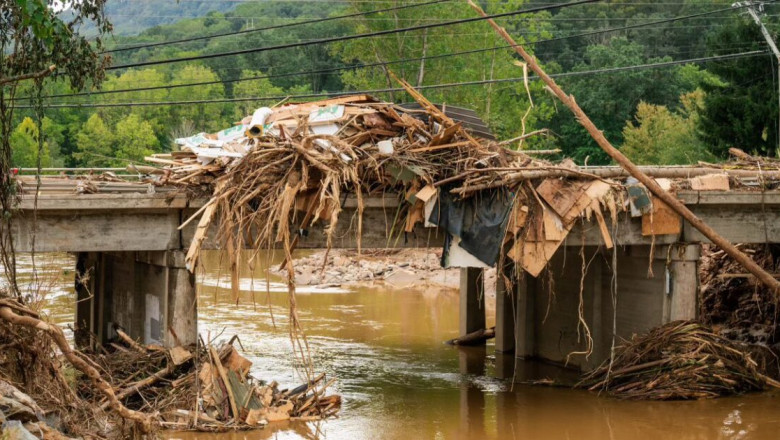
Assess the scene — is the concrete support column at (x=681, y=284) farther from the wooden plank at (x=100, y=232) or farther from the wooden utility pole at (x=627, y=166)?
the wooden plank at (x=100, y=232)

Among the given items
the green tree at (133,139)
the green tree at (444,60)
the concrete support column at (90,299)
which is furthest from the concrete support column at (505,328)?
the green tree at (133,139)

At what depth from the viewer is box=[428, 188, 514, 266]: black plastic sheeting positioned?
16609 mm

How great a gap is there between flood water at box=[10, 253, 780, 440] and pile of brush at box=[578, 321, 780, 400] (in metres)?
0.27

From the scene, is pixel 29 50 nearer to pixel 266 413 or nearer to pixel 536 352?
pixel 266 413

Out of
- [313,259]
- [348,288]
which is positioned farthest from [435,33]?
[348,288]

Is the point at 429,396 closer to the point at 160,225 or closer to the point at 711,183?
the point at 160,225

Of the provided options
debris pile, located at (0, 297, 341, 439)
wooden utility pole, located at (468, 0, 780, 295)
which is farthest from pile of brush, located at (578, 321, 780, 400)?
debris pile, located at (0, 297, 341, 439)

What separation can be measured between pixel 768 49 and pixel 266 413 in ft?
98.5

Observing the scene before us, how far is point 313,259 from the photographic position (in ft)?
136

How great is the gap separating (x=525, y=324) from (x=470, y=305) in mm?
2448

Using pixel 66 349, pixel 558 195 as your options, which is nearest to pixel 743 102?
pixel 558 195

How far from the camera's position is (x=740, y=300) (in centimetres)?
2369

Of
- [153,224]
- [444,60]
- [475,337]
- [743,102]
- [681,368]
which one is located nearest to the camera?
[153,224]

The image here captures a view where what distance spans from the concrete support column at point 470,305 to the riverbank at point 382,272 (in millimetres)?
8507
